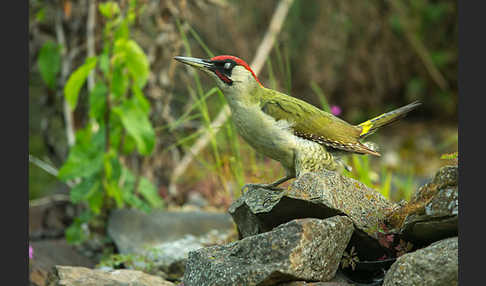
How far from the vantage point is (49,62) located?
586 centimetres

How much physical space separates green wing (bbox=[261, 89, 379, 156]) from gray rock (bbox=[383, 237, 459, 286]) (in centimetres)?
105

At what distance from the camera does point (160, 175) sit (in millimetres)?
6574

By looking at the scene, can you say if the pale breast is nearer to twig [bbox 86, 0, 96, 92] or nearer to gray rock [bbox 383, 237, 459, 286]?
gray rock [bbox 383, 237, 459, 286]

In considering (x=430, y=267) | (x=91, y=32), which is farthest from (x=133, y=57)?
(x=430, y=267)

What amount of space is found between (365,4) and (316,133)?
7.05m

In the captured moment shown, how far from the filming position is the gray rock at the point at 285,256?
9.02 ft

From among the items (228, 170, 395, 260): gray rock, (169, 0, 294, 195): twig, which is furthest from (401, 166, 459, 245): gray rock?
(169, 0, 294, 195): twig

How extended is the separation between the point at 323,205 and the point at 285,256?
48 cm

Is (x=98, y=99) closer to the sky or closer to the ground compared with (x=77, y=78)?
closer to the ground

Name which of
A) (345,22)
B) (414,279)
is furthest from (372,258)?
(345,22)

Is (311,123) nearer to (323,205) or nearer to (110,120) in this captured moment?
(323,205)

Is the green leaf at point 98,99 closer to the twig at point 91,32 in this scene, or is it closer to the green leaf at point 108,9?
the green leaf at point 108,9

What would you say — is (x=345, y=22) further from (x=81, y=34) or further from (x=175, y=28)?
(x=81, y=34)

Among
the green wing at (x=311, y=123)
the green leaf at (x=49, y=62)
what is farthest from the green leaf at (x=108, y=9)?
the green wing at (x=311, y=123)
